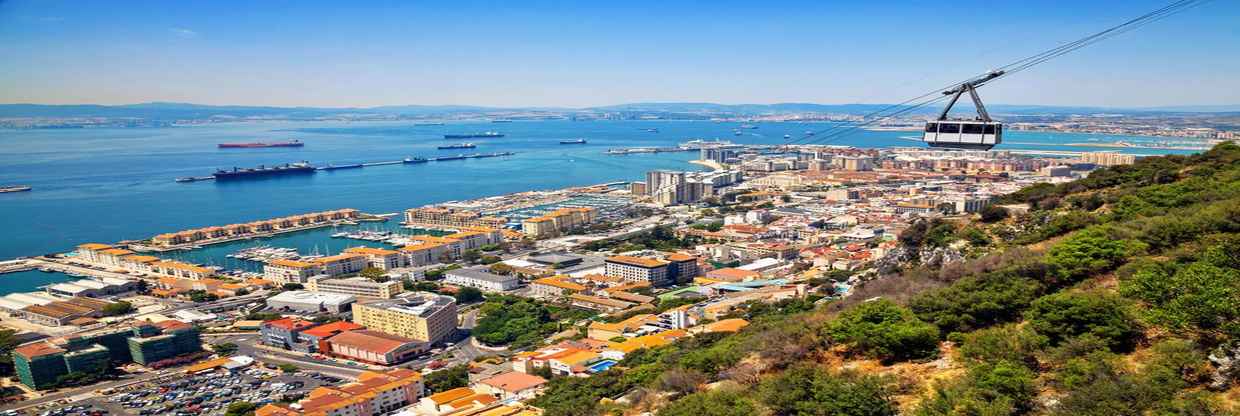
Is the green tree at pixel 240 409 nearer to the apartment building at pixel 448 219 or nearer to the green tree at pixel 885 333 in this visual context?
the green tree at pixel 885 333

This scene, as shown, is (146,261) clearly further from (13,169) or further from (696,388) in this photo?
(13,169)

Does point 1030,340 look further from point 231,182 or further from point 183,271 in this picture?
point 231,182

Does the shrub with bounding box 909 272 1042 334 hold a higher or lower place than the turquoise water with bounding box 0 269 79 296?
higher

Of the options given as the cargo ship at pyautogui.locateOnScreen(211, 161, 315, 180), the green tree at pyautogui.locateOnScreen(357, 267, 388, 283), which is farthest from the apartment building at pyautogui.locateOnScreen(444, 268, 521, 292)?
the cargo ship at pyautogui.locateOnScreen(211, 161, 315, 180)

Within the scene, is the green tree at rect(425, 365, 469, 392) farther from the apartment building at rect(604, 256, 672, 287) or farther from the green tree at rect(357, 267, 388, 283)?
the green tree at rect(357, 267, 388, 283)

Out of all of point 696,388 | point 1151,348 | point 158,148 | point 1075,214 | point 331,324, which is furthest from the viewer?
point 158,148

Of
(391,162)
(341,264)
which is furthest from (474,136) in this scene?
(341,264)

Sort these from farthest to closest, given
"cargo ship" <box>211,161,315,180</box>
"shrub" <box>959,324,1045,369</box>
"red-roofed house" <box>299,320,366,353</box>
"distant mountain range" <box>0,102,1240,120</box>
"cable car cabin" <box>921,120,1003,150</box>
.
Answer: "distant mountain range" <box>0,102,1240,120</box>
"cargo ship" <box>211,161,315,180</box>
"red-roofed house" <box>299,320,366,353</box>
"cable car cabin" <box>921,120,1003,150</box>
"shrub" <box>959,324,1045,369</box>

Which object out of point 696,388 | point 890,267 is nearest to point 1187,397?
point 696,388
